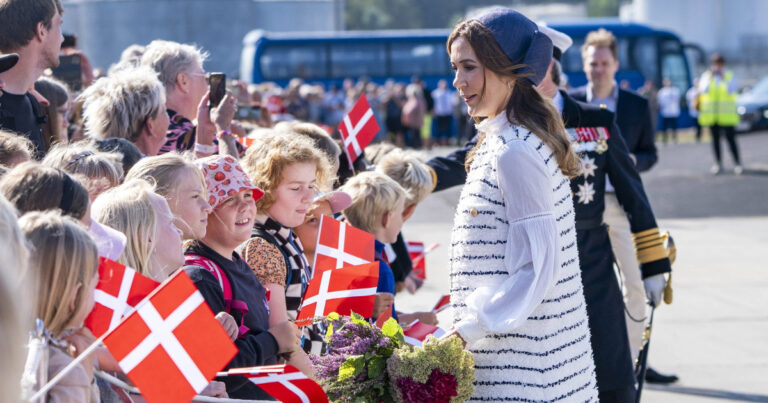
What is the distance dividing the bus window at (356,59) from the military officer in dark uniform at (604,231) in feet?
86.2

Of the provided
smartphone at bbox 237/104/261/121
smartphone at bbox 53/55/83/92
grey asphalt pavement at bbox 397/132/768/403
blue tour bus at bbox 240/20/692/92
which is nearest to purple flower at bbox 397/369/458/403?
grey asphalt pavement at bbox 397/132/768/403

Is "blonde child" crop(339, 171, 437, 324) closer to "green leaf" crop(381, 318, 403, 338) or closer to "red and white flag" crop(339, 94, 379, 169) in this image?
"red and white flag" crop(339, 94, 379, 169)

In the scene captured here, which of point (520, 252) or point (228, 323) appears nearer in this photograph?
point (520, 252)

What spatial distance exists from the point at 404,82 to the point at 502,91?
93.5 feet

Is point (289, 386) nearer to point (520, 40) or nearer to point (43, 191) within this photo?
point (43, 191)

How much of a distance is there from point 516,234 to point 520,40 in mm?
552

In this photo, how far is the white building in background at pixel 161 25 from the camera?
86.0 feet

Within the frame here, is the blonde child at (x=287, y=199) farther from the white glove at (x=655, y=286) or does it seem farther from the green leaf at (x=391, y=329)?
the white glove at (x=655, y=286)

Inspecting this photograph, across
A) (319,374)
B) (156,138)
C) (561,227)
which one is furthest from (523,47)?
(156,138)

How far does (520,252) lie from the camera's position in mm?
2668

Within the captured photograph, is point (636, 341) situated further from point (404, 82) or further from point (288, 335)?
point (404, 82)

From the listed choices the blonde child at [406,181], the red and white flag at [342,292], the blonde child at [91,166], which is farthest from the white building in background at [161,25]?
the red and white flag at [342,292]

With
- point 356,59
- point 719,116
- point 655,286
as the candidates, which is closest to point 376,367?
point 655,286

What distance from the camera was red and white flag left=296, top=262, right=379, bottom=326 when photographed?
315cm
